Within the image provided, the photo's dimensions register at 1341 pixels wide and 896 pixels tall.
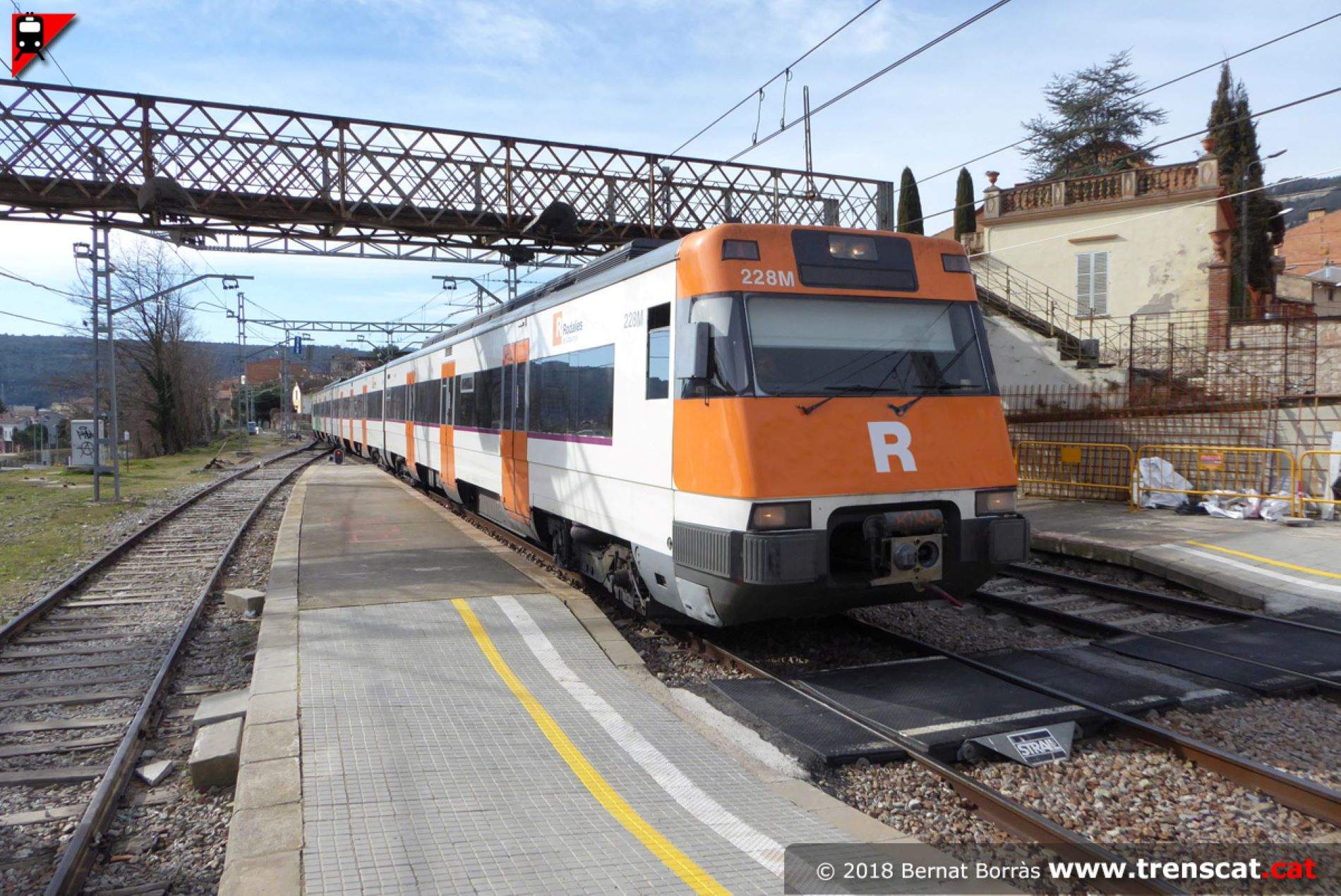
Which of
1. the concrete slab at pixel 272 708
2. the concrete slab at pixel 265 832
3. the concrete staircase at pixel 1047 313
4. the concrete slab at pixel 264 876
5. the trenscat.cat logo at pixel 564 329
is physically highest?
the concrete staircase at pixel 1047 313

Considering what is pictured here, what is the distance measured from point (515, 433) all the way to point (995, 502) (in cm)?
594

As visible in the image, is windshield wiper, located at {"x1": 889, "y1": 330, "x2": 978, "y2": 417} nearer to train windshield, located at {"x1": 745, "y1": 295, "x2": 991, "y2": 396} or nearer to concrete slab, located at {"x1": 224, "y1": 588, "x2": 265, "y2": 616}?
train windshield, located at {"x1": 745, "y1": 295, "x2": 991, "y2": 396}

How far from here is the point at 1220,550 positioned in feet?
33.8

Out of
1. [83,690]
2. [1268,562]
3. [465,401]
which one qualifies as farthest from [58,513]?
[1268,562]

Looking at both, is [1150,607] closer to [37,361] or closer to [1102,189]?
[1102,189]

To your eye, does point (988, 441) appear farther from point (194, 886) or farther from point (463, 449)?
point (463, 449)

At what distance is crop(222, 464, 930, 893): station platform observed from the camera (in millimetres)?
3701

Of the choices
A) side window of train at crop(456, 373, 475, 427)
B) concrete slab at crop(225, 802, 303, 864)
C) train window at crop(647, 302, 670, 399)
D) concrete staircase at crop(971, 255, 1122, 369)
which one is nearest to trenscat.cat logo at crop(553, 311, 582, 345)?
train window at crop(647, 302, 670, 399)

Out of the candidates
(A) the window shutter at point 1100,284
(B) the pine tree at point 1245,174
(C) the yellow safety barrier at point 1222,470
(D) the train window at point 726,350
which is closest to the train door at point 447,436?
(D) the train window at point 726,350

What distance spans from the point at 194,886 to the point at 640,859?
2078 millimetres

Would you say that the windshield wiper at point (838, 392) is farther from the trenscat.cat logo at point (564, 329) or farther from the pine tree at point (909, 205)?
the pine tree at point (909, 205)

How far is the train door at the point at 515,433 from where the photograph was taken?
1052 cm

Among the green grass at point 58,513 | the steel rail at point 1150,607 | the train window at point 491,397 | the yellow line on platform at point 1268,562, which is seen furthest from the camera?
the green grass at point 58,513

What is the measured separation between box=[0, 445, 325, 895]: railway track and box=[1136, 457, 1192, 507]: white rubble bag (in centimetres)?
1319
